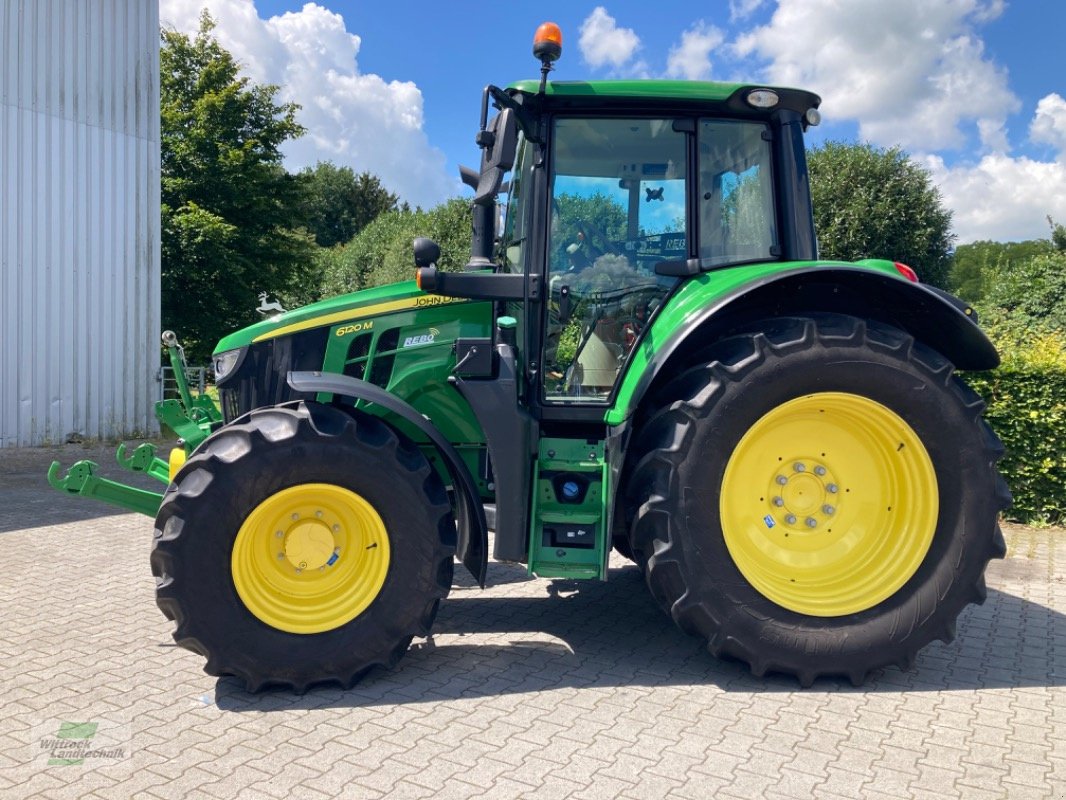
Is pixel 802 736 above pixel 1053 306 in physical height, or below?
below

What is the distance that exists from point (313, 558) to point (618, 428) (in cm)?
144

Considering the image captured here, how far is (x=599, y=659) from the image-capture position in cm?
416

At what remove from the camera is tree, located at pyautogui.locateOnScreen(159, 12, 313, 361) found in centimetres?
1653

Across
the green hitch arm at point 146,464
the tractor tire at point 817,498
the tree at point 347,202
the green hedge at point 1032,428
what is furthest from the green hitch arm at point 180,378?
the tree at point 347,202

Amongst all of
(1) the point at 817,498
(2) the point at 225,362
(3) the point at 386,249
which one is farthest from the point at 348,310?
(3) the point at 386,249

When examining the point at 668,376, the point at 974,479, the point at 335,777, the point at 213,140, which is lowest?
the point at 335,777

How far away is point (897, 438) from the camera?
3.91m

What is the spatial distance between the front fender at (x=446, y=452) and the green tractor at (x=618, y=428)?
2 cm

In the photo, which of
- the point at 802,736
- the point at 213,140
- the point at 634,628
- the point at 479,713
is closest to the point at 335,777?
the point at 479,713

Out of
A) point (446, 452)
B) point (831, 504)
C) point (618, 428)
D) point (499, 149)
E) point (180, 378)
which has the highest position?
point (499, 149)

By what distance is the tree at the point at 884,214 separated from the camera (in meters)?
21.9

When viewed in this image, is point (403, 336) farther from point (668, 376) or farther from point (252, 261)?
point (252, 261)

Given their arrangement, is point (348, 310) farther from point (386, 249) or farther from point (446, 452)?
point (386, 249)

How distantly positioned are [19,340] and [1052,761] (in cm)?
1122
